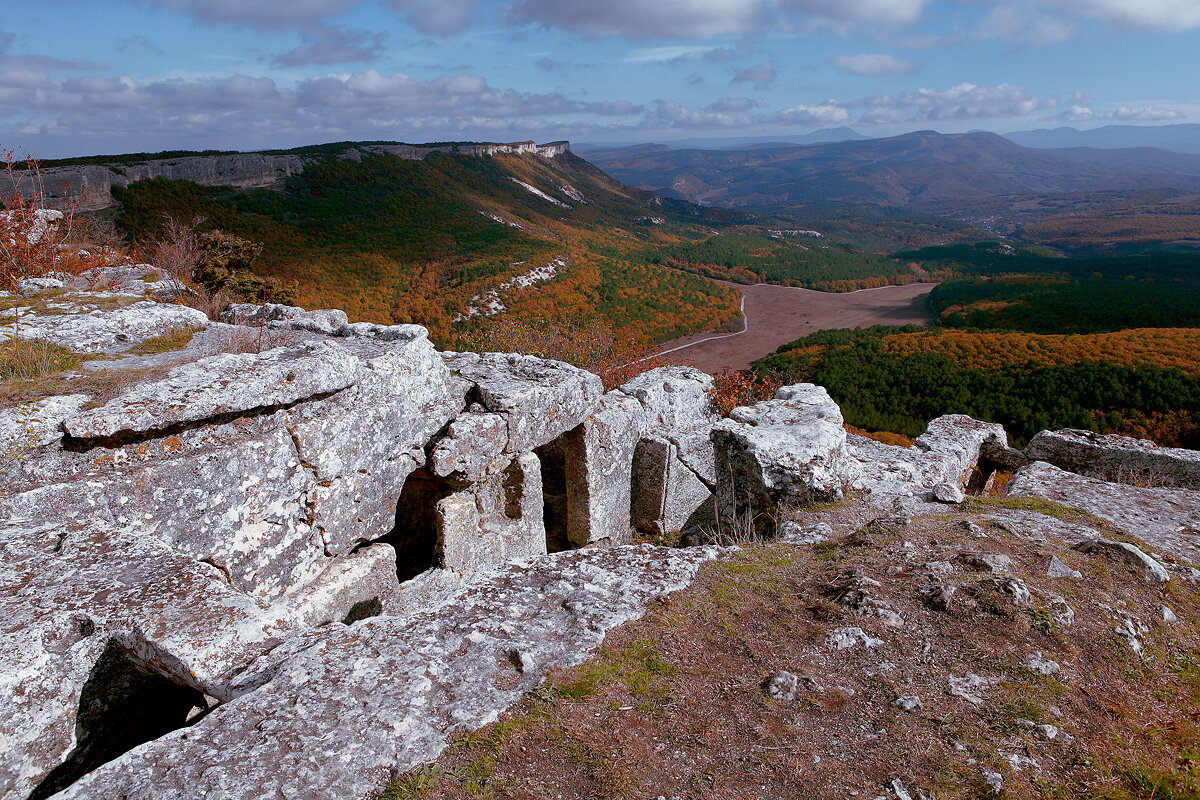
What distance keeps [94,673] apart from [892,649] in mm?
5447

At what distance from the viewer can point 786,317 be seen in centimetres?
6688

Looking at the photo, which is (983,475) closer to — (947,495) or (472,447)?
(947,495)

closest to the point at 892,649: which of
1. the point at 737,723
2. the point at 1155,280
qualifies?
the point at 737,723

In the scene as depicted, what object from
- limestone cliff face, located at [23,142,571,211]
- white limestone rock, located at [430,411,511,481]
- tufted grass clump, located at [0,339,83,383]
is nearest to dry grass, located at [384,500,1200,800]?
white limestone rock, located at [430,411,511,481]

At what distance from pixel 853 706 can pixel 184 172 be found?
51.3 m

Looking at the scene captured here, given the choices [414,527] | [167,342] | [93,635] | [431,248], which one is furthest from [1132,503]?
[431,248]

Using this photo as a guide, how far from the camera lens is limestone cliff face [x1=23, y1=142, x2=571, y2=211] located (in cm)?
2950

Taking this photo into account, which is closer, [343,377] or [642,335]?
[343,377]

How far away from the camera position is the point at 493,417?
810 cm

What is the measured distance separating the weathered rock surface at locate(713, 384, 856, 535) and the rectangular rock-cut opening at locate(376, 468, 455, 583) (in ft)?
14.1

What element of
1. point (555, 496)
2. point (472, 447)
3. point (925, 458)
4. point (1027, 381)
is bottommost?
point (1027, 381)

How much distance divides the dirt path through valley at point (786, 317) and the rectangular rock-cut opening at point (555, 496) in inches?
1197

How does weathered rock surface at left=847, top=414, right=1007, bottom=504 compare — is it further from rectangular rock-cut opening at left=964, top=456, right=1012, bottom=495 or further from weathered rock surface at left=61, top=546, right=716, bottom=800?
weathered rock surface at left=61, top=546, right=716, bottom=800

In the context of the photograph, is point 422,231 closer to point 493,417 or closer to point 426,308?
point 426,308
